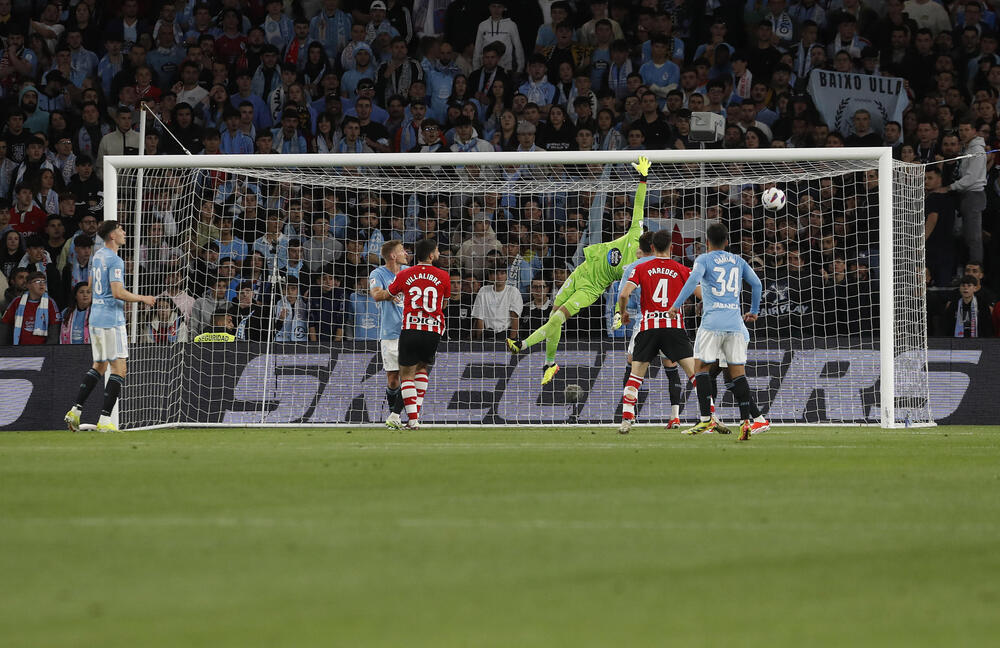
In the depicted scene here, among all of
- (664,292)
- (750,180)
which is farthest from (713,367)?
(750,180)

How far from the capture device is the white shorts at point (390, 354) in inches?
642

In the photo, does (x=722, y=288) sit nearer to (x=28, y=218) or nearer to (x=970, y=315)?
(x=970, y=315)

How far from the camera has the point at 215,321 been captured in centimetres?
1780

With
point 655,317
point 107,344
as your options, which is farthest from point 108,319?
point 655,317

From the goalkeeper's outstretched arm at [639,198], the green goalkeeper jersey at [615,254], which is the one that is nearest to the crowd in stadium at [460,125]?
the green goalkeeper jersey at [615,254]

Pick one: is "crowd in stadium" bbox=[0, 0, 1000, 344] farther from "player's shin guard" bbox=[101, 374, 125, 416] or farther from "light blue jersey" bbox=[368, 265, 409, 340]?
"player's shin guard" bbox=[101, 374, 125, 416]

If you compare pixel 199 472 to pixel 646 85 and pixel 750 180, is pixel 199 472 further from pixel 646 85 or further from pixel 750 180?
pixel 646 85

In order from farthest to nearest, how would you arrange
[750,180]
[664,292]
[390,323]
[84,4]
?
[84,4] → [750,180] → [390,323] → [664,292]

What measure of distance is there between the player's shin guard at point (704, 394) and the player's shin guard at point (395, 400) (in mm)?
3654

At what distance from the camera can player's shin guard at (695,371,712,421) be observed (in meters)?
14.2

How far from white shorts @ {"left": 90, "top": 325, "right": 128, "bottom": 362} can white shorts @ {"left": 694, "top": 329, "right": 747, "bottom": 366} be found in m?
6.16

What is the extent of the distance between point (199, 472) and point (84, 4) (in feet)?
52.3

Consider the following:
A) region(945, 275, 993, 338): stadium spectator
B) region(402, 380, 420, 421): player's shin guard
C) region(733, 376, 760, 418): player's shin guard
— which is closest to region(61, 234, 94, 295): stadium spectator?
region(402, 380, 420, 421): player's shin guard

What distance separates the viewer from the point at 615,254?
16219 millimetres
